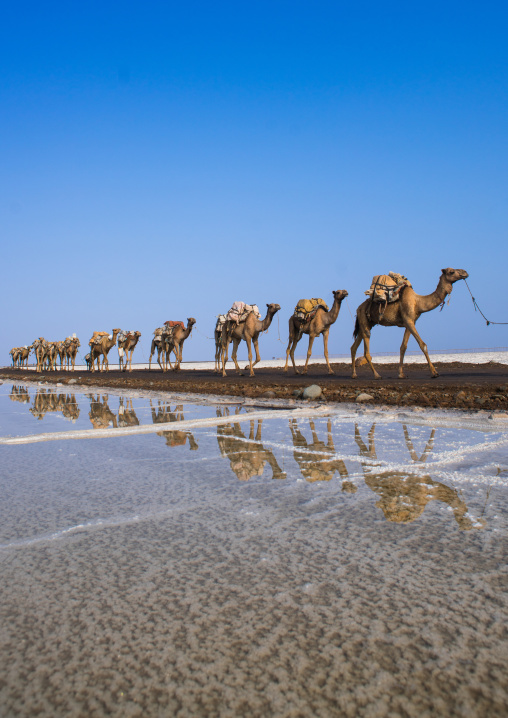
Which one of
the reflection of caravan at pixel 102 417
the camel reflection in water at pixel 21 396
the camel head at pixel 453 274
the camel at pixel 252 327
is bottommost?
the camel reflection in water at pixel 21 396

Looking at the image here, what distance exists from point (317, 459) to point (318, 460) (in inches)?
1.8

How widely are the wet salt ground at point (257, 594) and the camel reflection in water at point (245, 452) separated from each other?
7.4 inches

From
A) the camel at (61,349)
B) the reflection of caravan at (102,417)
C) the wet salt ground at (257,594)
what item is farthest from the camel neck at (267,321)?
the camel at (61,349)

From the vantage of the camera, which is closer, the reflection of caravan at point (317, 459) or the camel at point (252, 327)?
the reflection of caravan at point (317, 459)

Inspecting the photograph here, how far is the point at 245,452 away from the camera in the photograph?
4.79 metres

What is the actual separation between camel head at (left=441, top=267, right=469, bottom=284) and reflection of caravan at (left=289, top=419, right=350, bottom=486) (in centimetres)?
1053

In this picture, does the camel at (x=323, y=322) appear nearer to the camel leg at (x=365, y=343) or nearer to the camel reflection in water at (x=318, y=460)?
the camel leg at (x=365, y=343)

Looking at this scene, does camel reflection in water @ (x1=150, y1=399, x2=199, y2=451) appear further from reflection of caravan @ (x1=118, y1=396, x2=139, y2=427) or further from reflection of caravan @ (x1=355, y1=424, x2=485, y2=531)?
reflection of caravan @ (x1=355, y1=424, x2=485, y2=531)

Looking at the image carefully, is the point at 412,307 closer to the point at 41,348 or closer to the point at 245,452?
the point at 245,452

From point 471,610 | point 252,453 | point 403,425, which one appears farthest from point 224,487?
point 403,425

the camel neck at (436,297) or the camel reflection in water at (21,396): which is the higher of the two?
the camel neck at (436,297)

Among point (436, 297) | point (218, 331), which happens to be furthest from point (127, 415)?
point (218, 331)

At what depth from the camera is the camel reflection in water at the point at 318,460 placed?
3.65 meters

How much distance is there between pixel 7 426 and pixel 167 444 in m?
3.44
